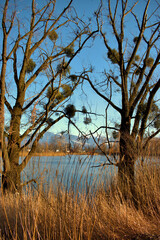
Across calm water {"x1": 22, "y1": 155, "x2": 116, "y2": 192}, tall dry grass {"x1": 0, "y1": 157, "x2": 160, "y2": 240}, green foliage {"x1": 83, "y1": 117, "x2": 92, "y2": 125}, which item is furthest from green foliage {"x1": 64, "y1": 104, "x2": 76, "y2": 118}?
calm water {"x1": 22, "y1": 155, "x2": 116, "y2": 192}

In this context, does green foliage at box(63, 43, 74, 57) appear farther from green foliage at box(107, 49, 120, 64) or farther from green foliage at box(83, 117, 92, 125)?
green foliage at box(83, 117, 92, 125)

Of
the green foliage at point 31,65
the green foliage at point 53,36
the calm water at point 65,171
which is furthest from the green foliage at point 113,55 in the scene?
the calm water at point 65,171

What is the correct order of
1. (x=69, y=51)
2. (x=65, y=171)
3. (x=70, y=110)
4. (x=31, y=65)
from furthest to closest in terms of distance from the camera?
(x=69, y=51) → (x=31, y=65) → (x=70, y=110) → (x=65, y=171)

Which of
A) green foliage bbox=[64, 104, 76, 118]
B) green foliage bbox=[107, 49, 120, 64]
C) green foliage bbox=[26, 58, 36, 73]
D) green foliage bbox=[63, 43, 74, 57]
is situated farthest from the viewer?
green foliage bbox=[63, 43, 74, 57]

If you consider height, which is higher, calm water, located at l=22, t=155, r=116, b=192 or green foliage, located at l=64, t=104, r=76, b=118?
green foliage, located at l=64, t=104, r=76, b=118

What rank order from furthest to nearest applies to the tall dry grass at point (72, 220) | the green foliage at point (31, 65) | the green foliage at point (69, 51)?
1. the green foliage at point (69, 51)
2. the green foliage at point (31, 65)
3. the tall dry grass at point (72, 220)

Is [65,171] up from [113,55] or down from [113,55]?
down

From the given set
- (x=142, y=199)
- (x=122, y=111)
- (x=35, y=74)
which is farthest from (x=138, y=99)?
(x=35, y=74)

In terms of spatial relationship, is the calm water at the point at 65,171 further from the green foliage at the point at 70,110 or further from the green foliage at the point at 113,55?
the green foliage at the point at 113,55

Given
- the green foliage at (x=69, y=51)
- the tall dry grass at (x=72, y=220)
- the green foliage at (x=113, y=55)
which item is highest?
the green foliage at (x=69, y=51)

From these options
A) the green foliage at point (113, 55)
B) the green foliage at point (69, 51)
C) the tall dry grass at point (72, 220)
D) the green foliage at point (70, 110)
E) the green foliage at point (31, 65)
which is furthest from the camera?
the green foliage at point (69, 51)

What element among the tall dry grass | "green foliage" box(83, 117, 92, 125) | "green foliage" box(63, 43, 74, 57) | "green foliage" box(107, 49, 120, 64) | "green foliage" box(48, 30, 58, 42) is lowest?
the tall dry grass

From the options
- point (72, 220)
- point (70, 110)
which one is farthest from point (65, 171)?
point (70, 110)

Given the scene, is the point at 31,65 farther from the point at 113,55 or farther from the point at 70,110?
the point at 113,55
